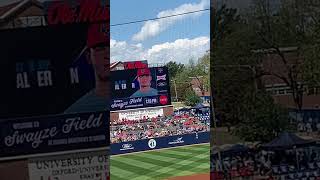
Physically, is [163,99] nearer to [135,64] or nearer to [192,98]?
[135,64]

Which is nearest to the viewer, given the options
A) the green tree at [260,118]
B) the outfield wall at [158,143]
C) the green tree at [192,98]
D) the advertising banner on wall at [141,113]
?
the green tree at [260,118]

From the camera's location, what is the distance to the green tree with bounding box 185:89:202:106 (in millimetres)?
34909

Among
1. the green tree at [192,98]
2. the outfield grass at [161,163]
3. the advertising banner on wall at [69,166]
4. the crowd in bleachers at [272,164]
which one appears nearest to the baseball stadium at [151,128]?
the outfield grass at [161,163]

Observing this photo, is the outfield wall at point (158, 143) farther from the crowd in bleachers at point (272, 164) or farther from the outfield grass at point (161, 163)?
the crowd in bleachers at point (272, 164)

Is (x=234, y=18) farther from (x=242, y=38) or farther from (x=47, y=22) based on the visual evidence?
(x=47, y=22)

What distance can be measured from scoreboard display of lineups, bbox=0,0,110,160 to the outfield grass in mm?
12403

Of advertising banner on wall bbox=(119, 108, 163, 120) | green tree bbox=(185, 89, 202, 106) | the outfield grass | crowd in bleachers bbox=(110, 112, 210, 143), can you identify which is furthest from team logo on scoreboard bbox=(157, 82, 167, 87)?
green tree bbox=(185, 89, 202, 106)

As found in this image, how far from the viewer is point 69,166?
4902 mm

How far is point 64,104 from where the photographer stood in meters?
4.88

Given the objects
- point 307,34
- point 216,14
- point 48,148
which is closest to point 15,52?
point 48,148

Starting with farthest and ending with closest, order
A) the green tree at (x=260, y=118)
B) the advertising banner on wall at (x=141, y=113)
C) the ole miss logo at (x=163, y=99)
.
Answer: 1. the ole miss logo at (x=163, y=99)
2. the advertising banner on wall at (x=141, y=113)
3. the green tree at (x=260, y=118)

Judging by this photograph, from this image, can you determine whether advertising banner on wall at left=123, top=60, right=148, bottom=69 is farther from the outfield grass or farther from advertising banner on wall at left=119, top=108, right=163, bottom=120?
the outfield grass

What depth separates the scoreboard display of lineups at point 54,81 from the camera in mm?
4762

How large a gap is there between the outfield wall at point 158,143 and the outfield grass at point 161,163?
1.08 ft
